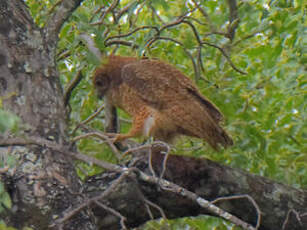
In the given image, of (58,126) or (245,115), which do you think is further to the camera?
(245,115)

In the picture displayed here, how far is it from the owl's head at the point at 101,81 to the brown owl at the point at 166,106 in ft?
0.90

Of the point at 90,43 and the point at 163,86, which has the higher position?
the point at 90,43

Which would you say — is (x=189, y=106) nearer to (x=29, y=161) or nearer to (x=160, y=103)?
(x=160, y=103)

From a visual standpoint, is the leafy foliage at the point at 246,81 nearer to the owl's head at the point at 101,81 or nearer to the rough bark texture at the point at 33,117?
the owl's head at the point at 101,81

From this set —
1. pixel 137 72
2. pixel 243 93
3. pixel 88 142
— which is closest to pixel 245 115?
pixel 243 93

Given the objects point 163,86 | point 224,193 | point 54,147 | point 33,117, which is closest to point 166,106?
point 163,86

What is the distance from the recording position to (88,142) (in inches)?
149

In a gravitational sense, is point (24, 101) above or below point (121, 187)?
above

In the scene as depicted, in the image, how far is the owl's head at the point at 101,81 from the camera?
402 cm

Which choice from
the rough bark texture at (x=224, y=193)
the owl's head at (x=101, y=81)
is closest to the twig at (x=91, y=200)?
the rough bark texture at (x=224, y=193)

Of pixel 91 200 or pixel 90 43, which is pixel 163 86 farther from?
pixel 91 200

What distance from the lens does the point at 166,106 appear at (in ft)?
11.7

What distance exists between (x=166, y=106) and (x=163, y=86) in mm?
149

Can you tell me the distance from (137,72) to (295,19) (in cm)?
122
